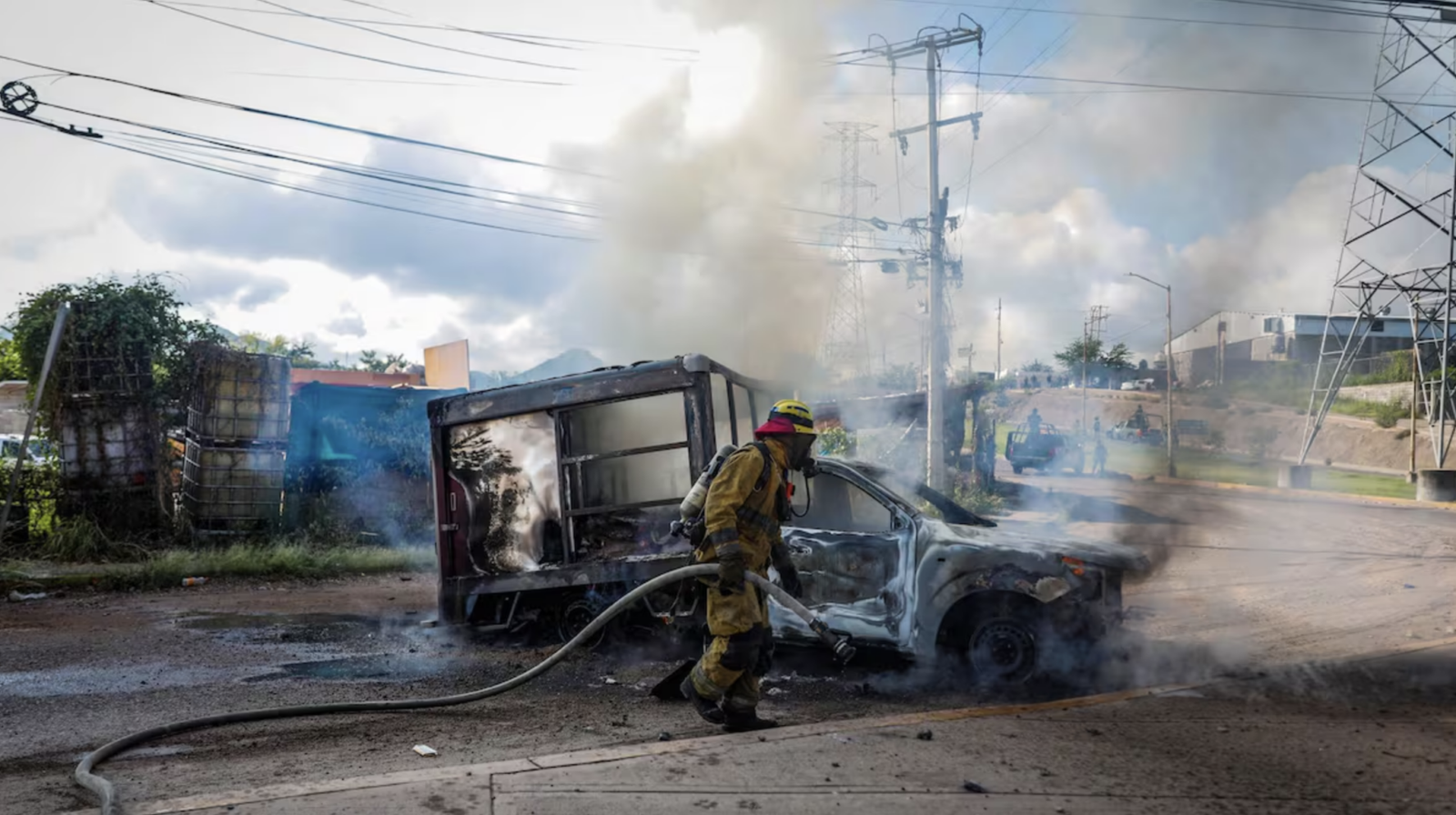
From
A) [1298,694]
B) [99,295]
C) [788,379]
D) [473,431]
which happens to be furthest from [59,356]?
[1298,694]

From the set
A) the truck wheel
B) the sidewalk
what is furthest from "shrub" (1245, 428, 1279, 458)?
the truck wheel

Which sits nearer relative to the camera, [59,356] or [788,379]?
[59,356]

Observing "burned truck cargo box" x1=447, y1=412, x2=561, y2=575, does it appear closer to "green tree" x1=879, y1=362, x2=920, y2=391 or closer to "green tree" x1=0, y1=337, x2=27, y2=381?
"green tree" x1=0, y1=337, x2=27, y2=381

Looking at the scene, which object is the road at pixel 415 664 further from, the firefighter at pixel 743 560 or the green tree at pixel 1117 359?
the green tree at pixel 1117 359

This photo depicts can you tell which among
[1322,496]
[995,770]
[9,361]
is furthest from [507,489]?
[1322,496]

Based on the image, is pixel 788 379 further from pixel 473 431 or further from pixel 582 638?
pixel 582 638

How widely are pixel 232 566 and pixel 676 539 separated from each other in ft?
23.8

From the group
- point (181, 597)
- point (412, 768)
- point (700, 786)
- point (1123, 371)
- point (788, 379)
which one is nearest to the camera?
point (700, 786)

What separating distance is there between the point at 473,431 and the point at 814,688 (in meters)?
3.27

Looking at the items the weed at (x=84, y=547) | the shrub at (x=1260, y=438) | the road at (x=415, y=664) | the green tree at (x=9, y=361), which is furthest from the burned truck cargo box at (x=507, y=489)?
the green tree at (x=9, y=361)

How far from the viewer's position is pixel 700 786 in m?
3.74

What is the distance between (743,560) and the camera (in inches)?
189

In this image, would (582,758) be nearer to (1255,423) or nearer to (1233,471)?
(1255,423)

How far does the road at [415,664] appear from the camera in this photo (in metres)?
4.57
